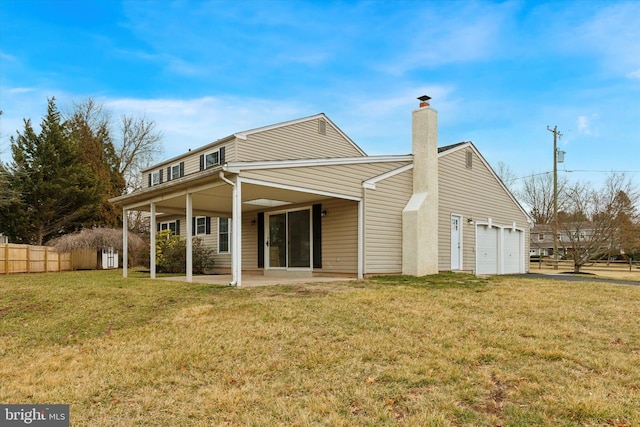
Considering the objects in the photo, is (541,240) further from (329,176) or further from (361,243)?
(329,176)

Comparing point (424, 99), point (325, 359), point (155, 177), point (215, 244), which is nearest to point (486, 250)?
point (424, 99)

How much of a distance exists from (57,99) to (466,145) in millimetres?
23055

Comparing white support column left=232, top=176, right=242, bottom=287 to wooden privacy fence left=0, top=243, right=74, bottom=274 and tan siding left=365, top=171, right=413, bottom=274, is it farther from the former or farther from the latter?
wooden privacy fence left=0, top=243, right=74, bottom=274

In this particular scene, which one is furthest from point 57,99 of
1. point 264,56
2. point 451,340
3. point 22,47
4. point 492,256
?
point 451,340

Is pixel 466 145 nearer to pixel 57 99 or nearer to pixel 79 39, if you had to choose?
pixel 79 39

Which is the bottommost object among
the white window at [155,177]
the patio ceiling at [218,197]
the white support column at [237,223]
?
the white support column at [237,223]

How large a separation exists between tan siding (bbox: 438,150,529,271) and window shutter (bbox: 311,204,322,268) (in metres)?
3.91

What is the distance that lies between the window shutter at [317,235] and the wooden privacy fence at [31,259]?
1276cm

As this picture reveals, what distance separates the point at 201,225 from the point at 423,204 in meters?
10.6

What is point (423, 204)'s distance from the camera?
41.2ft

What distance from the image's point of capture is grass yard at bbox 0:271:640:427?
139 inches

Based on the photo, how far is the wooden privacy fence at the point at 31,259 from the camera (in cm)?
1688

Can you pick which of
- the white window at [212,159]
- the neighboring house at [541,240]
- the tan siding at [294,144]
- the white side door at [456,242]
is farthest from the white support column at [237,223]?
the neighboring house at [541,240]

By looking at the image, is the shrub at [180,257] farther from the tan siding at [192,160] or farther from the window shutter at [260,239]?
the window shutter at [260,239]
